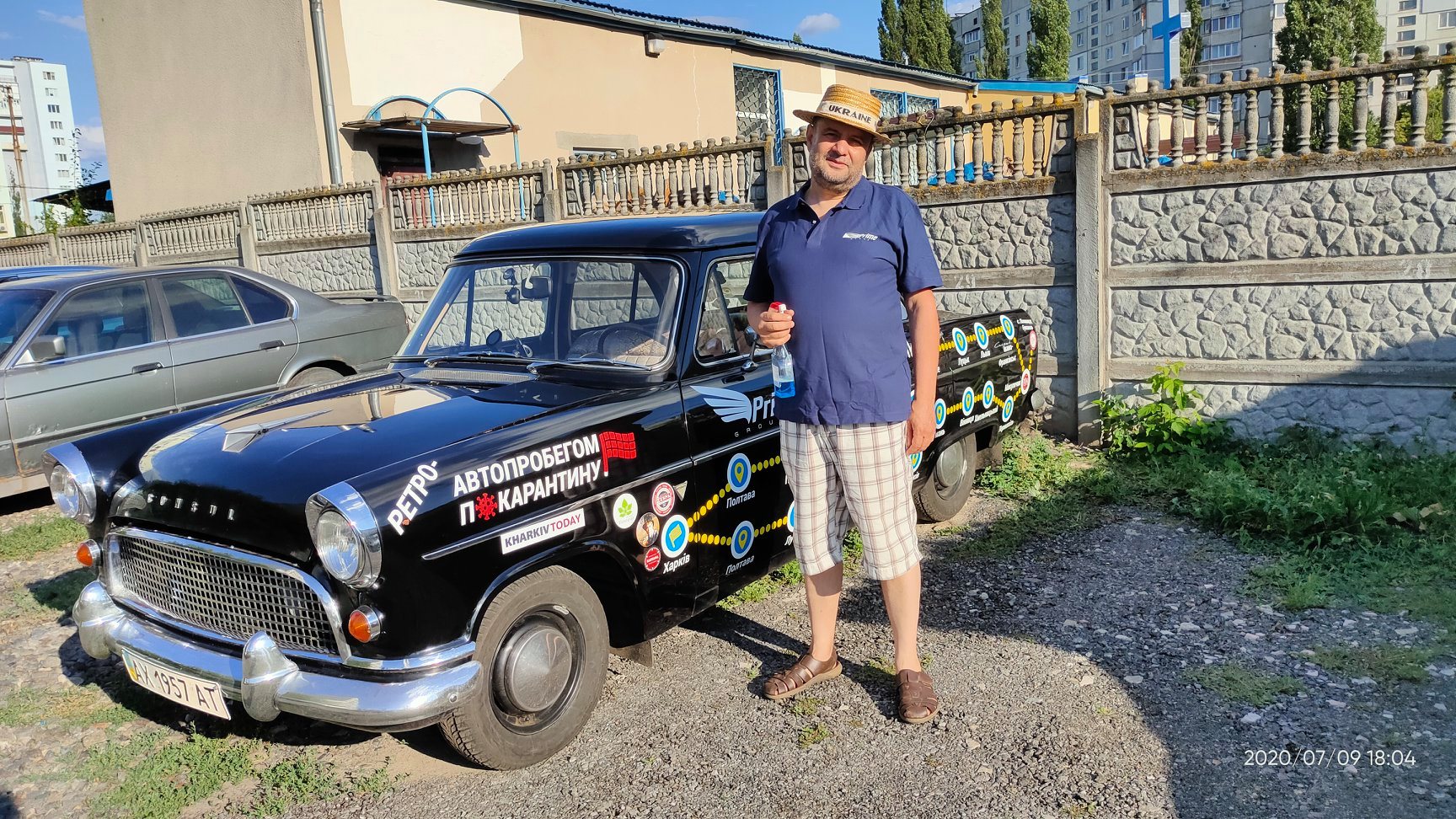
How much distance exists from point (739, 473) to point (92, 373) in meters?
5.13

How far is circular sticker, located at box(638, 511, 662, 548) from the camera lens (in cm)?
351

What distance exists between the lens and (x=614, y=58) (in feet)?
56.3

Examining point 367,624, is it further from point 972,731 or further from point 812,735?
point 972,731

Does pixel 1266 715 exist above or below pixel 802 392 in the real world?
below

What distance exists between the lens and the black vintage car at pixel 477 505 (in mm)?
2916

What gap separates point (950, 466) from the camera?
5641 millimetres

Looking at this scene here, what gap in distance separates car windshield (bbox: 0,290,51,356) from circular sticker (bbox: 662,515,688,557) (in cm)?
528

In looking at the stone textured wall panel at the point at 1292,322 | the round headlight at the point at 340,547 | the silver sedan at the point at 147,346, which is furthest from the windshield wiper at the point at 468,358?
the stone textured wall panel at the point at 1292,322

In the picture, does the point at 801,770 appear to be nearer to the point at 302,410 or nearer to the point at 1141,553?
the point at 302,410

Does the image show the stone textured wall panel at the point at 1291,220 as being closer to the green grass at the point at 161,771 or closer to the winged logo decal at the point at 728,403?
the winged logo decal at the point at 728,403

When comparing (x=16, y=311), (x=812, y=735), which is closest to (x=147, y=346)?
(x=16, y=311)

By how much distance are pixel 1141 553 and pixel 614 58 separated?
14.4 m

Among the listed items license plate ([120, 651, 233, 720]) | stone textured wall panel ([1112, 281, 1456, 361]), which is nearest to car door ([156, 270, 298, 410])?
license plate ([120, 651, 233, 720])

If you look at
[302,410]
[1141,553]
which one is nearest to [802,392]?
[302,410]
